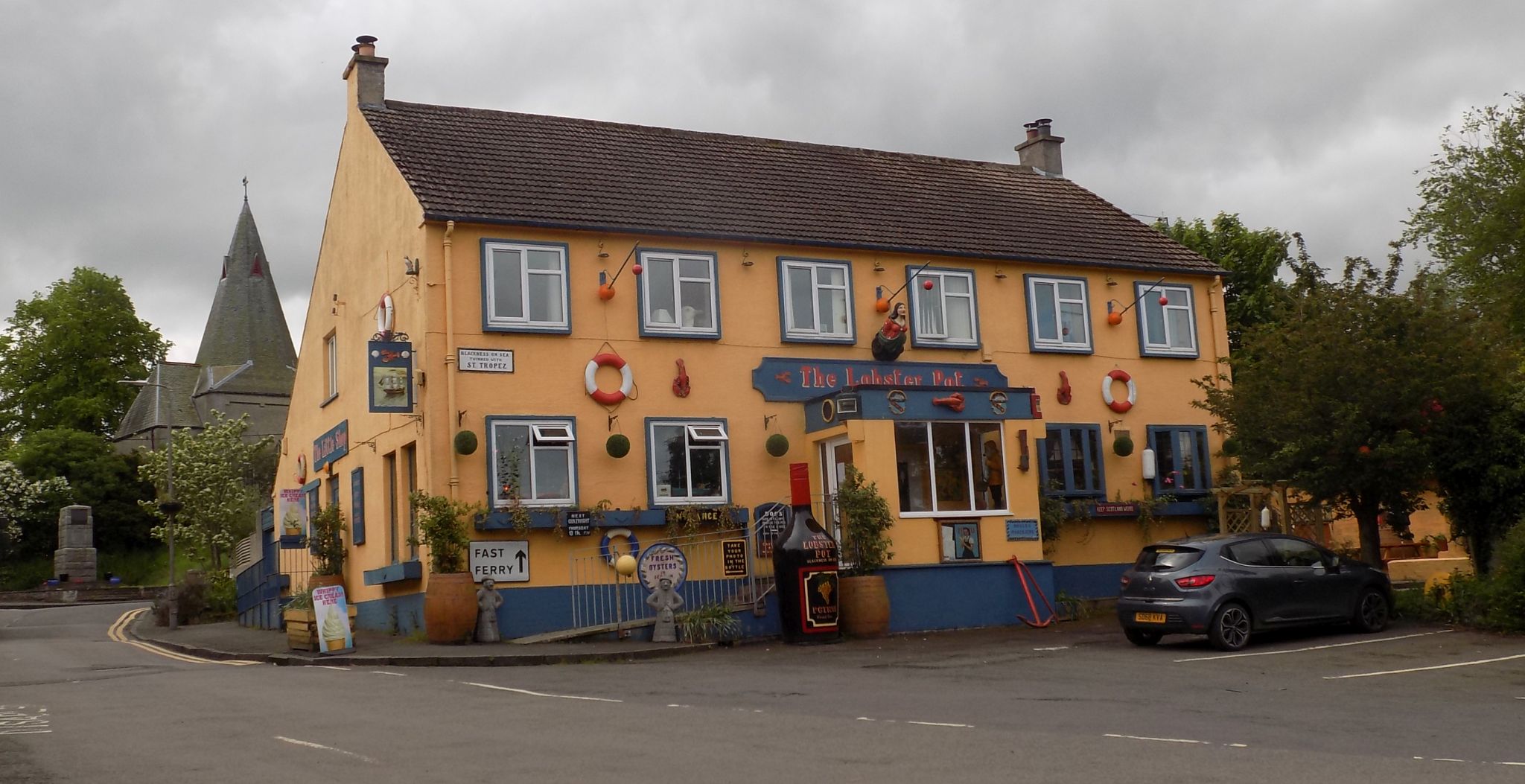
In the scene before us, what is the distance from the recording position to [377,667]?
18.9 m

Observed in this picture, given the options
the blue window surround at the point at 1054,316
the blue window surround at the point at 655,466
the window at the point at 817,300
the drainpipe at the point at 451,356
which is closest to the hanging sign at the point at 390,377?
the drainpipe at the point at 451,356

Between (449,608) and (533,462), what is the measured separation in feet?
9.63

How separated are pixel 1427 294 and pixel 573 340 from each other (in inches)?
535

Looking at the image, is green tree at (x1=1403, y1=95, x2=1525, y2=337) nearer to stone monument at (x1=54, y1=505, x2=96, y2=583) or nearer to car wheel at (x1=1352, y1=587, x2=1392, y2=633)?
car wheel at (x1=1352, y1=587, x2=1392, y2=633)

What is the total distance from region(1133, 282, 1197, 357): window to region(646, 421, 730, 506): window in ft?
31.8

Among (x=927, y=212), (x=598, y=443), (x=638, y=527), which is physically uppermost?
(x=927, y=212)

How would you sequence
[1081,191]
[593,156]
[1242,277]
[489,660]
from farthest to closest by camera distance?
[1242,277]
[1081,191]
[593,156]
[489,660]

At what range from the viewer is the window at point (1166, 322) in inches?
1133

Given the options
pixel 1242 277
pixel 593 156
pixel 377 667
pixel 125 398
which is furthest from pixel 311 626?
pixel 125 398

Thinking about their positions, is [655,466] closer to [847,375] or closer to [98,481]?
[847,375]

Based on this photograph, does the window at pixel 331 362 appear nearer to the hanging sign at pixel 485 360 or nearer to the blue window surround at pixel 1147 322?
the hanging sign at pixel 485 360

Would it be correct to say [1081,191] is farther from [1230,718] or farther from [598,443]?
[1230,718]

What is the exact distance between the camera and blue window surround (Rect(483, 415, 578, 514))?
22.2 metres

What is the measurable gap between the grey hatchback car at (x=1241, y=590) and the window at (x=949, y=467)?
15.8 ft
